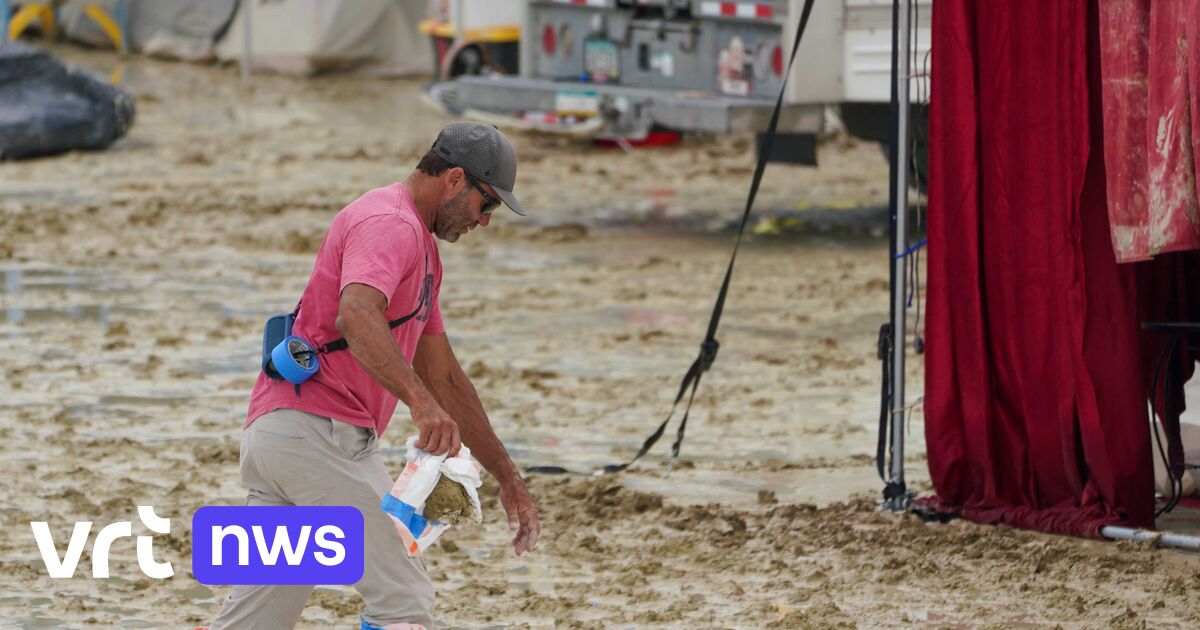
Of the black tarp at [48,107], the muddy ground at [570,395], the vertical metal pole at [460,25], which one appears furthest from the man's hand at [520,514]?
the vertical metal pole at [460,25]

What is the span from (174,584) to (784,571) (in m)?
1.99

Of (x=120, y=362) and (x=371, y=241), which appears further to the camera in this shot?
(x=120, y=362)

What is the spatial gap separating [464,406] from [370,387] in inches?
15.5

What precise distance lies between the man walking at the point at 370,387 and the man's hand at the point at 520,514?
0.31m

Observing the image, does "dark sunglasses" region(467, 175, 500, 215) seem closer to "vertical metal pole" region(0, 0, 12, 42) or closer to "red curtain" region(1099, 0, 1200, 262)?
"red curtain" region(1099, 0, 1200, 262)

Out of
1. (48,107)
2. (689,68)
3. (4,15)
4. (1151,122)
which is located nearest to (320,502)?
→ (1151,122)

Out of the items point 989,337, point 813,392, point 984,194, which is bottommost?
point 813,392

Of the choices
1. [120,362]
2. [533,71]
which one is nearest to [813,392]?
[120,362]

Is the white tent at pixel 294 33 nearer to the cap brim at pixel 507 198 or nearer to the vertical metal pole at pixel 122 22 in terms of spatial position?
the vertical metal pole at pixel 122 22

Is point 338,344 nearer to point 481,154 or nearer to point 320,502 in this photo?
point 320,502

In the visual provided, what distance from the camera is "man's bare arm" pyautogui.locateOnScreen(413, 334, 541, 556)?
495 centimetres

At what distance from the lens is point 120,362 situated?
9594 millimetres

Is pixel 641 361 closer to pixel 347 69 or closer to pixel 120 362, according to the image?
pixel 120 362

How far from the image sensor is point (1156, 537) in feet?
21.0
